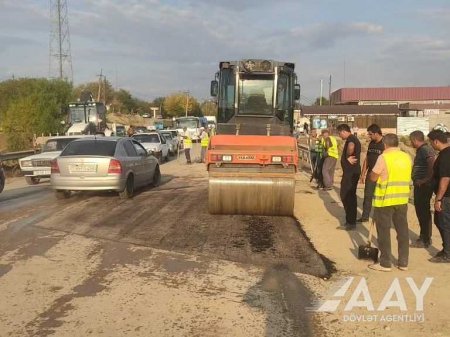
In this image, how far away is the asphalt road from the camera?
16.6 ft

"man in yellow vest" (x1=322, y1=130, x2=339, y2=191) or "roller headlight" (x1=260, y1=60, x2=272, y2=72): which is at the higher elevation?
"roller headlight" (x1=260, y1=60, x2=272, y2=72)

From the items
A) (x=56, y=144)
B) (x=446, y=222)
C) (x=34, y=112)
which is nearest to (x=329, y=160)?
(x=446, y=222)

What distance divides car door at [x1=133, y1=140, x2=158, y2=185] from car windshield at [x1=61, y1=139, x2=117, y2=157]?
1482 millimetres

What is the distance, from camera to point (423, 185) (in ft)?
26.6

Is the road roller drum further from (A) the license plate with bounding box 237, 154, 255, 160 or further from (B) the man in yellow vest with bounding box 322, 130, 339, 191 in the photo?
(B) the man in yellow vest with bounding box 322, 130, 339, 191

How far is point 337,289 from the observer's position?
6.10 meters

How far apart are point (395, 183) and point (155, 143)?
22.4 meters

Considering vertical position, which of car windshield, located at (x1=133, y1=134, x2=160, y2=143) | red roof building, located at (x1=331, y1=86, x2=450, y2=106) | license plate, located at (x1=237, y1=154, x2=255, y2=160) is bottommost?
car windshield, located at (x1=133, y1=134, x2=160, y2=143)

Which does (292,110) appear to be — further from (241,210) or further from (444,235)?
(444,235)

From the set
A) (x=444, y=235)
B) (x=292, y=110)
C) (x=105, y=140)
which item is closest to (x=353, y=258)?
(x=444, y=235)

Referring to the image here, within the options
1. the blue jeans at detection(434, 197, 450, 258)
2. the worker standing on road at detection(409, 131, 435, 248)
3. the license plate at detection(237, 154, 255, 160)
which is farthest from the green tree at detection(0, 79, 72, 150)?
the blue jeans at detection(434, 197, 450, 258)

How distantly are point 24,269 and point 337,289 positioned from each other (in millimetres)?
3886

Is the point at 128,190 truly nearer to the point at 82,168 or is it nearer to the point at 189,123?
the point at 82,168

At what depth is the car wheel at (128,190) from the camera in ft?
43.2
